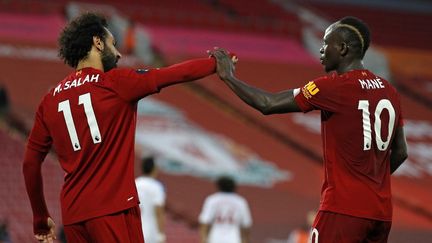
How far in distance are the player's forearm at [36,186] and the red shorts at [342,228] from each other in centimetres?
156

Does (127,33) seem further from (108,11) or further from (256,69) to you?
(256,69)

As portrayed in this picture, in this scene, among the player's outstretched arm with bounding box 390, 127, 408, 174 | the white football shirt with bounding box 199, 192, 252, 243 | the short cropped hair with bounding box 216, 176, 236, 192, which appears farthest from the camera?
the white football shirt with bounding box 199, 192, 252, 243

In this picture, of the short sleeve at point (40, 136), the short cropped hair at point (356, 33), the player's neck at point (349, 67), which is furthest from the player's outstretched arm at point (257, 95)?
the short sleeve at point (40, 136)

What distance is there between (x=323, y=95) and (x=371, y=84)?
0.97ft

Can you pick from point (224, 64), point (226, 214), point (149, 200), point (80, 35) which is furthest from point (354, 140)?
point (226, 214)

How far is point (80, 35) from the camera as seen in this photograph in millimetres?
5633

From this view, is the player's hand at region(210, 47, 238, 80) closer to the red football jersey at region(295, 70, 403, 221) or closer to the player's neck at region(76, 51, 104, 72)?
the red football jersey at region(295, 70, 403, 221)

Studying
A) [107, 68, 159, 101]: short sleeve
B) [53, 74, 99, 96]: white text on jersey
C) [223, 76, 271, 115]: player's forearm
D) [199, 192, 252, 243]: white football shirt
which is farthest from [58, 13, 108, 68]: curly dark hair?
[199, 192, 252, 243]: white football shirt

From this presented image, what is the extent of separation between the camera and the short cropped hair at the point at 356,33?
5.68 metres

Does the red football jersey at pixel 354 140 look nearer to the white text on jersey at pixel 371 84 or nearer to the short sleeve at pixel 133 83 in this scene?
the white text on jersey at pixel 371 84

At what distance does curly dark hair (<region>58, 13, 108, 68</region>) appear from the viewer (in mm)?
5629

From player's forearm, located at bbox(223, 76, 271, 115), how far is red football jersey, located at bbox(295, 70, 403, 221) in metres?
0.19

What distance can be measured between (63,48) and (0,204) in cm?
922

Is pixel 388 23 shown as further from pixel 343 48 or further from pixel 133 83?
pixel 133 83
